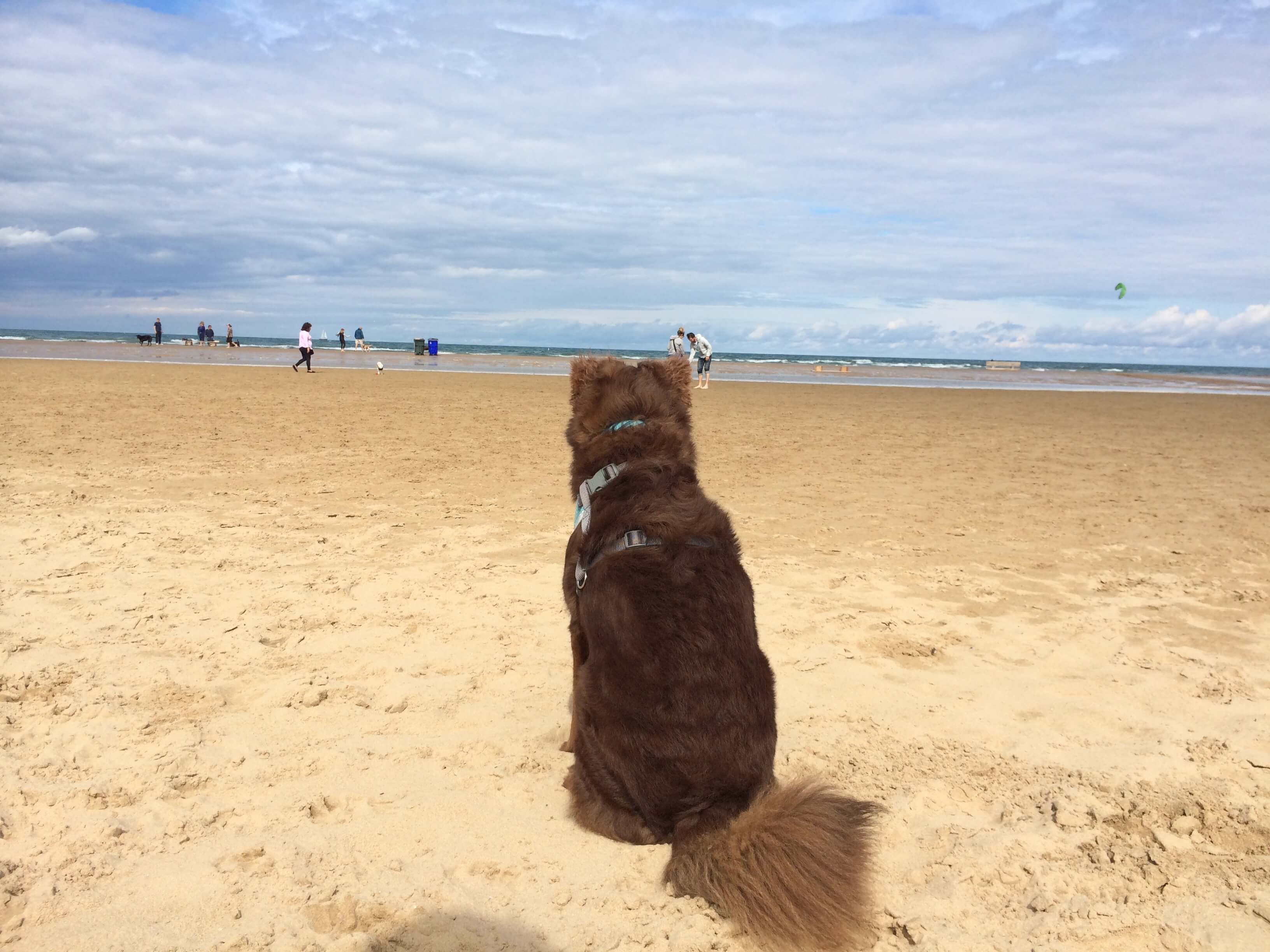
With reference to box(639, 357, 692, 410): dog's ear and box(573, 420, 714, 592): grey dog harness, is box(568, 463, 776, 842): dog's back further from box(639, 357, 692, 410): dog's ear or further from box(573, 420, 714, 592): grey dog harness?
box(639, 357, 692, 410): dog's ear

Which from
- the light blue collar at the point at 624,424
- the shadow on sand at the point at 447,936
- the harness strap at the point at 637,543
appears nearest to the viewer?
the shadow on sand at the point at 447,936

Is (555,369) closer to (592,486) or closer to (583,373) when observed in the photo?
(583,373)

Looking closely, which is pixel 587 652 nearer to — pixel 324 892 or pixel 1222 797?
pixel 324 892

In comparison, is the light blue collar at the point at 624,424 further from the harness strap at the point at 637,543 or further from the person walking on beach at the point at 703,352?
the person walking on beach at the point at 703,352

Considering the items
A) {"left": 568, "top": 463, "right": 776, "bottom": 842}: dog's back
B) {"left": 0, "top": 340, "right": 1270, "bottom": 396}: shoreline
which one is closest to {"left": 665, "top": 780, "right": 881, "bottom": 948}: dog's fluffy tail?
{"left": 568, "top": 463, "right": 776, "bottom": 842}: dog's back

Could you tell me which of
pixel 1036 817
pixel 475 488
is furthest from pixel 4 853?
pixel 475 488

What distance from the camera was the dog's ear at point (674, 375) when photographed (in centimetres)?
359

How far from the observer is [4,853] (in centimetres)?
257

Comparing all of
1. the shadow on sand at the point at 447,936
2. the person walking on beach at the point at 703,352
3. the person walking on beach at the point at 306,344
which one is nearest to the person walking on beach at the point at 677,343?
the person walking on beach at the point at 703,352

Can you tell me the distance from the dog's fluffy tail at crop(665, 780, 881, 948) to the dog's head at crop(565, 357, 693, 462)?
1391 mm

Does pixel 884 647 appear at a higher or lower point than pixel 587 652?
lower

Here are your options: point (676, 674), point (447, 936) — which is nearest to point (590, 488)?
point (676, 674)

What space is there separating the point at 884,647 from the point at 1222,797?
1.84m

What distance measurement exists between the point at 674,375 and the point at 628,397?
1.05 feet
